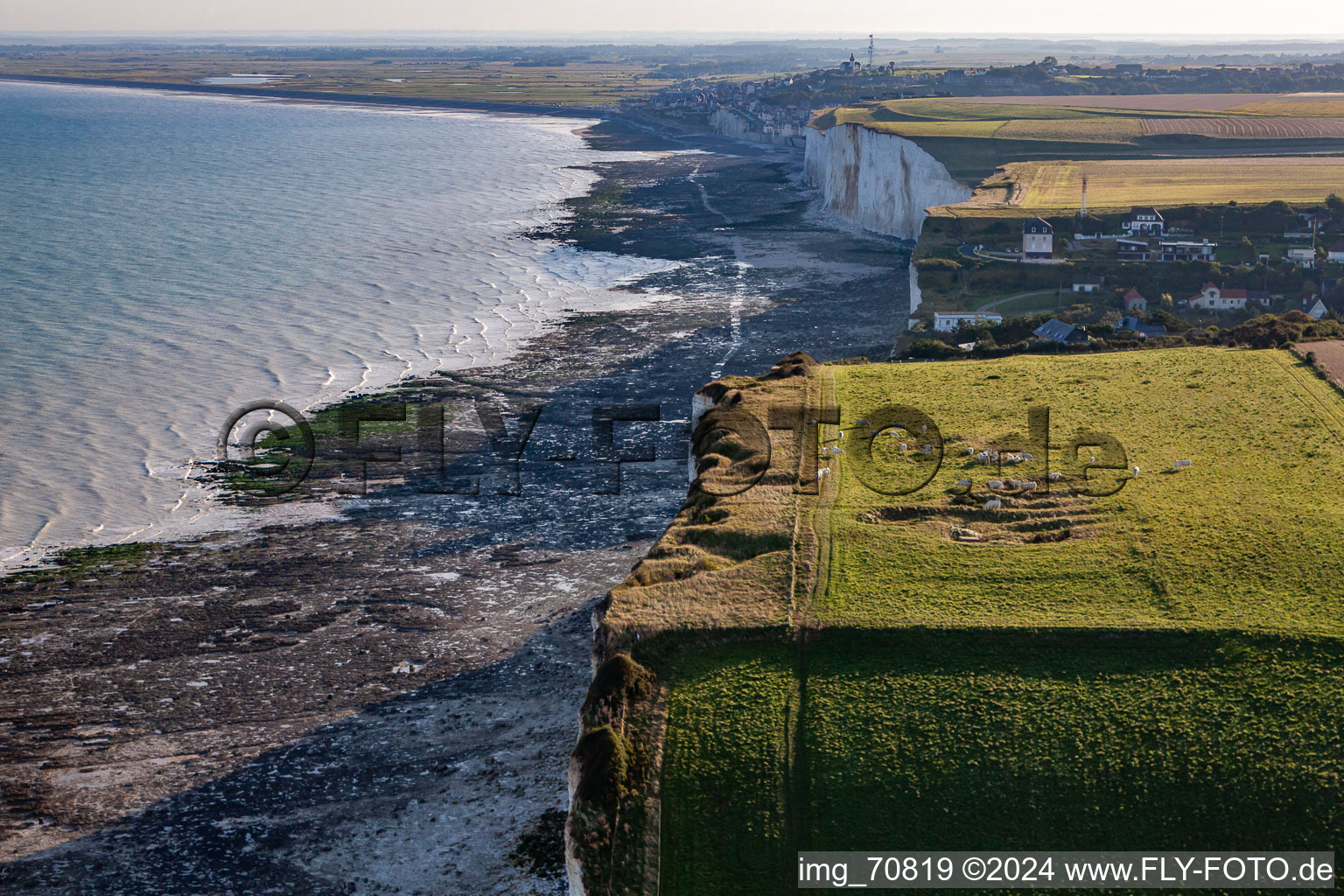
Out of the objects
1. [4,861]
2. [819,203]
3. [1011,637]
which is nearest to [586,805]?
[1011,637]

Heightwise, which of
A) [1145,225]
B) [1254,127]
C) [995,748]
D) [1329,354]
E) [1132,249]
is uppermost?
[1254,127]

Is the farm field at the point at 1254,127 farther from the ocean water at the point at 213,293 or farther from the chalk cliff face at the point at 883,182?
the ocean water at the point at 213,293

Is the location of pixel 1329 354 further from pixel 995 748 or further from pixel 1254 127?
pixel 1254 127

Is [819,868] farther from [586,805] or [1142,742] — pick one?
[1142,742]

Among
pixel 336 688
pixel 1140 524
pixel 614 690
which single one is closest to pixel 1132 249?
pixel 1140 524

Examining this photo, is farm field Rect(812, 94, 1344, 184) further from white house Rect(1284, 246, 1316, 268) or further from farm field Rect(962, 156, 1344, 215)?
white house Rect(1284, 246, 1316, 268)

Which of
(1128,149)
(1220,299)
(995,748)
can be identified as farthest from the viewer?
(1128,149)
